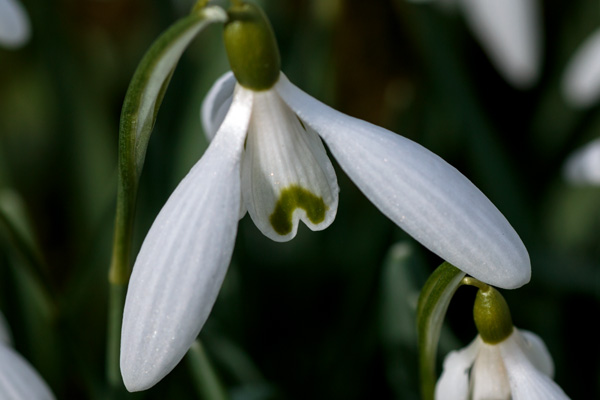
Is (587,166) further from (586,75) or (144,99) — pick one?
(144,99)

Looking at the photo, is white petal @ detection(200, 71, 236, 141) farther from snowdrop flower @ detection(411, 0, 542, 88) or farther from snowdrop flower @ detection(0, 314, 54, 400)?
snowdrop flower @ detection(411, 0, 542, 88)

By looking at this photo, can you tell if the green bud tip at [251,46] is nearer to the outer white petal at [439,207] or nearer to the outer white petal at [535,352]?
the outer white petal at [439,207]

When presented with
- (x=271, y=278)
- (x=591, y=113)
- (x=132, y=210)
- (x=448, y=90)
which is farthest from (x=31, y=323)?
(x=591, y=113)

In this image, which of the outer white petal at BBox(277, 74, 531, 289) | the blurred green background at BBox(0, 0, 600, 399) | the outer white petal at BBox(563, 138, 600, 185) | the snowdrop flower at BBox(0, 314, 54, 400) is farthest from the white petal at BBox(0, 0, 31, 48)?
the outer white petal at BBox(563, 138, 600, 185)

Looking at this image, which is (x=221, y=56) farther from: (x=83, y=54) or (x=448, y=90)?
(x=83, y=54)

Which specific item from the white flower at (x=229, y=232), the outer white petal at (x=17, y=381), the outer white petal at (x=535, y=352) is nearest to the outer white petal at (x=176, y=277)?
the white flower at (x=229, y=232)

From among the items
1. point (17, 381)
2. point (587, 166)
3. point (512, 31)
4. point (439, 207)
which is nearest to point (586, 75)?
point (512, 31)
